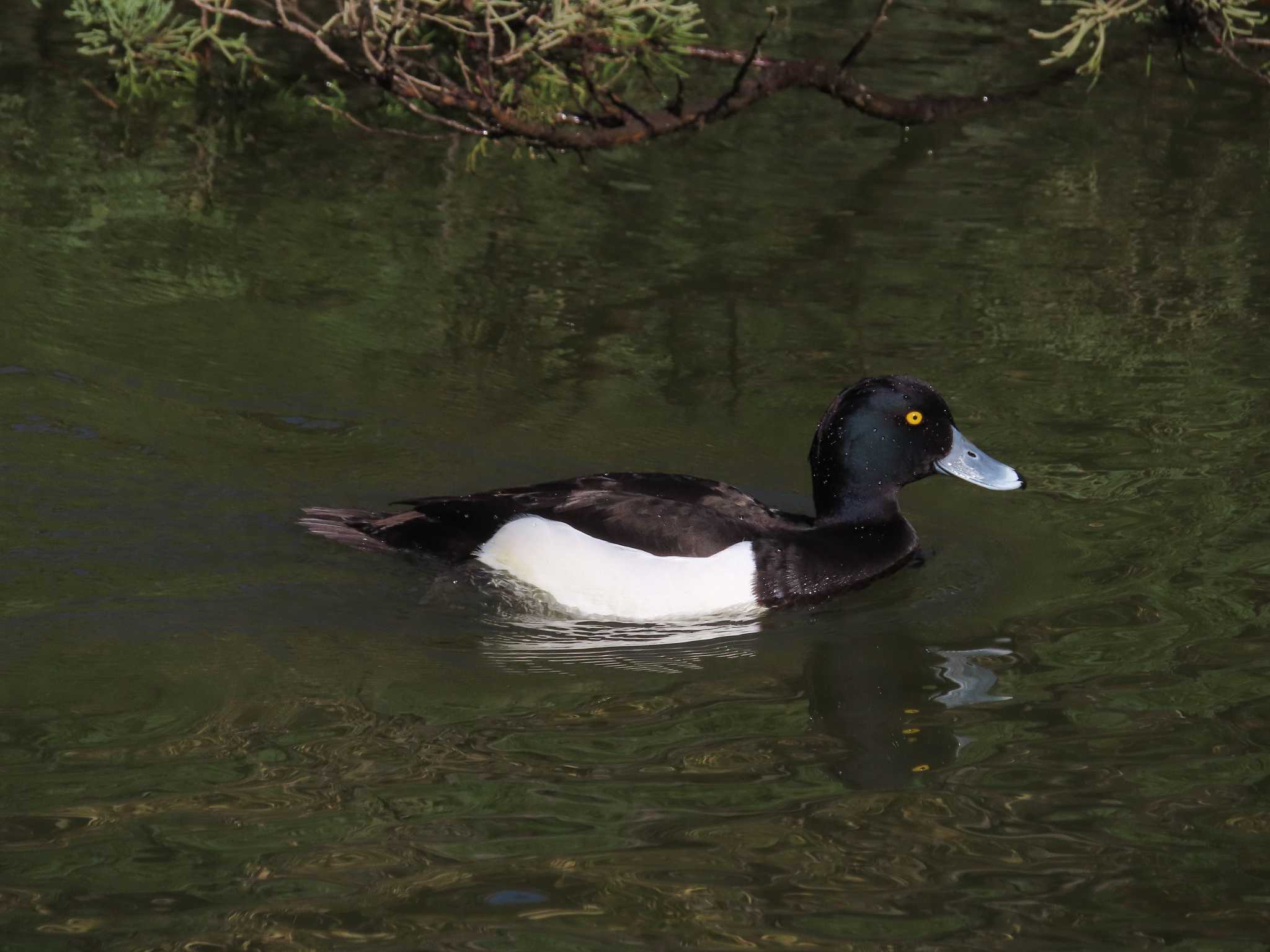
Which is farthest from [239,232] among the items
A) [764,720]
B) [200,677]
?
[764,720]

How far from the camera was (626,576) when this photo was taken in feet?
21.2

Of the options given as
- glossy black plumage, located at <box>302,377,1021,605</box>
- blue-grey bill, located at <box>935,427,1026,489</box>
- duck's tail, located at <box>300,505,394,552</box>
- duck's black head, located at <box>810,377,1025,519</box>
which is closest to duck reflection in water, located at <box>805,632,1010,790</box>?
glossy black plumage, located at <box>302,377,1021,605</box>

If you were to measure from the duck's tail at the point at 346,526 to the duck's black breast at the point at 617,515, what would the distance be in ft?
0.07

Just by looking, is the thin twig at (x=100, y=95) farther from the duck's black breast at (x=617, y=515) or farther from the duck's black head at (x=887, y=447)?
the duck's black head at (x=887, y=447)

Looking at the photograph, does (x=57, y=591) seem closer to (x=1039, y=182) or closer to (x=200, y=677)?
(x=200, y=677)

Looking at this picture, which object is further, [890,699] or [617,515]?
[617,515]

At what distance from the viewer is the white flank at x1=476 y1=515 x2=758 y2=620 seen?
21.0ft

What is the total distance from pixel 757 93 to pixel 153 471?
452 centimetres

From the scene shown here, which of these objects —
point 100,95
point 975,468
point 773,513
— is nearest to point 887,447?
point 975,468

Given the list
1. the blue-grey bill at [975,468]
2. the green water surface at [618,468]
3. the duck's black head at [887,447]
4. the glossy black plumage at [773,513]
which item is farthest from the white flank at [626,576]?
the blue-grey bill at [975,468]

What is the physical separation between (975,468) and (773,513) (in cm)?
80

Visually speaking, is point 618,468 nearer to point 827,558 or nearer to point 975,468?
point 827,558

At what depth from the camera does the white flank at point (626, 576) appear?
21.0ft

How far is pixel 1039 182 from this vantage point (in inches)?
441
